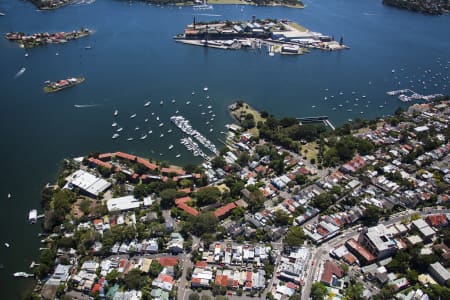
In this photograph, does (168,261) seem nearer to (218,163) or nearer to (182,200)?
(182,200)

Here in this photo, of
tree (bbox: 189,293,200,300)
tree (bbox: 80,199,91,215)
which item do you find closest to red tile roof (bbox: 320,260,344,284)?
tree (bbox: 189,293,200,300)

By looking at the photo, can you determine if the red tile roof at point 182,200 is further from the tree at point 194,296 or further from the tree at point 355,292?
the tree at point 355,292

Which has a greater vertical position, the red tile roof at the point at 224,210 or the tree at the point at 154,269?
the red tile roof at the point at 224,210

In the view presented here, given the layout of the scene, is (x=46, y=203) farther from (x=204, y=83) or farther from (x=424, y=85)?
(x=424, y=85)

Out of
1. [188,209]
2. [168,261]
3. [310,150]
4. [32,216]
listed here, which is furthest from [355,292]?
[32,216]

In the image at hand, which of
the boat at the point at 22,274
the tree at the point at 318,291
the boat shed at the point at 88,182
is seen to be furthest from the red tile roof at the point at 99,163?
the tree at the point at 318,291

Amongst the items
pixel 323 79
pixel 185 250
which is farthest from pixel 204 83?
pixel 185 250
